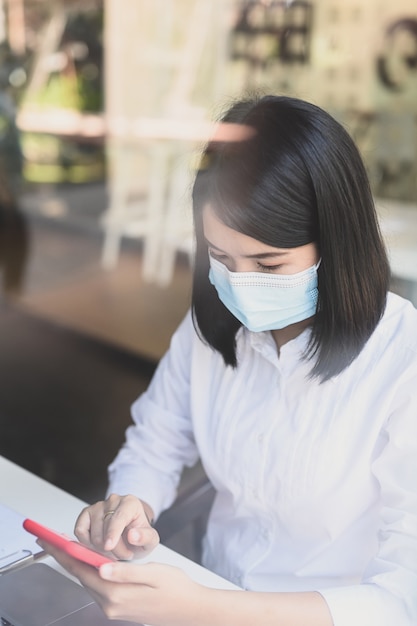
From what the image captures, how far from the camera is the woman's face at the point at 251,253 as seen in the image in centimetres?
95

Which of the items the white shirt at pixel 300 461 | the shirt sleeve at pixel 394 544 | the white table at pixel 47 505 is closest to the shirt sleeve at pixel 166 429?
the white shirt at pixel 300 461

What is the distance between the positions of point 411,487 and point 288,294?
29cm

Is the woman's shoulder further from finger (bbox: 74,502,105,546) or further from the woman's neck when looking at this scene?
finger (bbox: 74,502,105,546)

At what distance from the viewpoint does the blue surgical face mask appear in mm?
985

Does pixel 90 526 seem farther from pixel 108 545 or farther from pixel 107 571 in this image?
pixel 107 571

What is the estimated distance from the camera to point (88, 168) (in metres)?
5.23

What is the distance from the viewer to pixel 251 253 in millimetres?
958

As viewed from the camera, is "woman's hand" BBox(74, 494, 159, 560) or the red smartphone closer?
the red smartphone

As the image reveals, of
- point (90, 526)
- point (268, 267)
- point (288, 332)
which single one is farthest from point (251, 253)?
point (90, 526)

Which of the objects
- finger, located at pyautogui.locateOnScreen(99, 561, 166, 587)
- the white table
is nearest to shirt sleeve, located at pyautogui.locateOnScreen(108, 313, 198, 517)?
the white table

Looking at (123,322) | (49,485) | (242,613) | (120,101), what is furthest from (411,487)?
(120,101)

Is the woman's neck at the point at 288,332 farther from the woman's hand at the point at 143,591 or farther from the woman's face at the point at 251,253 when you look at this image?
the woman's hand at the point at 143,591

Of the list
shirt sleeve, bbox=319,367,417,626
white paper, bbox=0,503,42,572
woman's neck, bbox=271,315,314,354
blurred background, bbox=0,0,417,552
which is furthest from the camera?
blurred background, bbox=0,0,417,552

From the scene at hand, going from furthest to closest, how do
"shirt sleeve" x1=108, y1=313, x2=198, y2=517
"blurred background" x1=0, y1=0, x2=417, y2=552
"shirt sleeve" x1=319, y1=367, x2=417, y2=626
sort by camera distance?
"blurred background" x1=0, y1=0, x2=417, y2=552, "shirt sleeve" x1=108, y1=313, x2=198, y2=517, "shirt sleeve" x1=319, y1=367, x2=417, y2=626
